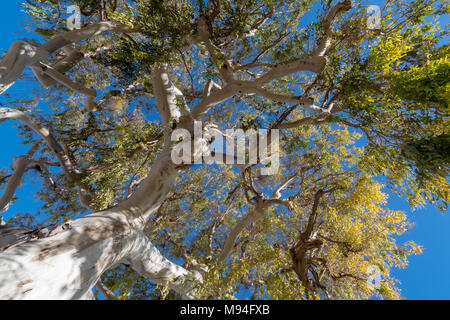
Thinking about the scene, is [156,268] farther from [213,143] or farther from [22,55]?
[22,55]

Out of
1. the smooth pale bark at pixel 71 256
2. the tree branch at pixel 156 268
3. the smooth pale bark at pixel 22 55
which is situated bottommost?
the tree branch at pixel 156 268

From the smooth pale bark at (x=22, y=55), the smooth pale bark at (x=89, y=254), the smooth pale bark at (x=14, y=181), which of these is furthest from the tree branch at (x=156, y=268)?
the smooth pale bark at (x=14, y=181)

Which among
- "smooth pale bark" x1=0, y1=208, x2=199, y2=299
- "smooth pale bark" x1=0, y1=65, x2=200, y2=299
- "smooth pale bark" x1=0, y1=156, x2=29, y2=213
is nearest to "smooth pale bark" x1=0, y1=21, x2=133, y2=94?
"smooth pale bark" x1=0, y1=65, x2=200, y2=299

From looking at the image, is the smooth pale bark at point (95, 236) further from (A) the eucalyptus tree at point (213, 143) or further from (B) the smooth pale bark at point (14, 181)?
(B) the smooth pale bark at point (14, 181)

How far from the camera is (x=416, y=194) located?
301 centimetres

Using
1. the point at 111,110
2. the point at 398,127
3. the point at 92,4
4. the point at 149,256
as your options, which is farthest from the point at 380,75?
the point at 111,110

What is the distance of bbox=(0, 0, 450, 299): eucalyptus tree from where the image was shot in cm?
221

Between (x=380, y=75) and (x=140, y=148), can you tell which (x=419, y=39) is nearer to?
(x=380, y=75)

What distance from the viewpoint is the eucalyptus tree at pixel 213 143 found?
7.24ft

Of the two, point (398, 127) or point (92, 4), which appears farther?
point (92, 4)

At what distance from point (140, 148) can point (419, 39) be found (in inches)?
239

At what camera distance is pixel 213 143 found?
16.1ft

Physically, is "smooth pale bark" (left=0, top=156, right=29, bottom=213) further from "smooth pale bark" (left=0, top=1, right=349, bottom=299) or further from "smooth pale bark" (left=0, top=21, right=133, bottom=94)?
"smooth pale bark" (left=0, top=21, right=133, bottom=94)

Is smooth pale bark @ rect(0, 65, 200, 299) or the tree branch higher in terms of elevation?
smooth pale bark @ rect(0, 65, 200, 299)
